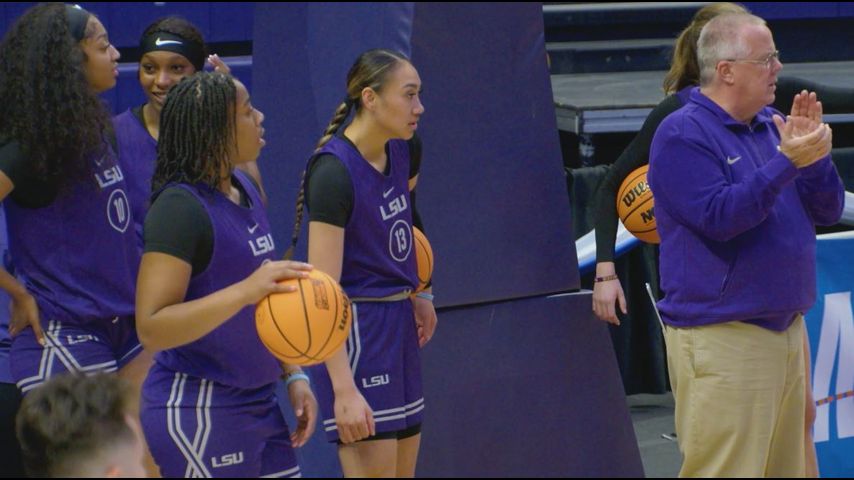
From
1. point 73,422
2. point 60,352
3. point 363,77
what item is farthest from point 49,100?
point 73,422

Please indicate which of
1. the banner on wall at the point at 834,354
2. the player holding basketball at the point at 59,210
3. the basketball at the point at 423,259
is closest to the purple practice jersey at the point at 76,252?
the player holding basketball at the point at 59,210

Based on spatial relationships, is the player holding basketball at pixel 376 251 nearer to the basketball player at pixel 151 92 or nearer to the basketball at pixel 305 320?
the basketball at pixel 305 320

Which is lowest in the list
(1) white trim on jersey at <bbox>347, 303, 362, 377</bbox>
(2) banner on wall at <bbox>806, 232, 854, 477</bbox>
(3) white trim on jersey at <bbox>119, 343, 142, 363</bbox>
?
(2) banner on wall at <bbox>806, 232, 854, 477</bbox>

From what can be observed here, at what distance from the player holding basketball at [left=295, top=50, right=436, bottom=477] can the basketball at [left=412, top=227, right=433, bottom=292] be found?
13 cm

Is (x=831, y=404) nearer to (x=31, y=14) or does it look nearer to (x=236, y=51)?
(x=31, y=14)

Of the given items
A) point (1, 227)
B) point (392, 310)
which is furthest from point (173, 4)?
point (392, 310)

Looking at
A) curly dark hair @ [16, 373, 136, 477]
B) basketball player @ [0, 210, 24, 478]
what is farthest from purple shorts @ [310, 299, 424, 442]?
curly dark hair @ [16, 373, 136, 477]

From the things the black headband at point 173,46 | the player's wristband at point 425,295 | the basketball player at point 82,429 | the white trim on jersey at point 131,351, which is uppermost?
the black headband at point 173,46

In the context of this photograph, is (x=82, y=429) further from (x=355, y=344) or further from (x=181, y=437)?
(x=355, y=344)

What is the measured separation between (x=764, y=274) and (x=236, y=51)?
959 centimetres

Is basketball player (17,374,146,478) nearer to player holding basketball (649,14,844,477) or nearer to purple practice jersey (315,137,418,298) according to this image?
purple practice jersey (315,137,418,298)

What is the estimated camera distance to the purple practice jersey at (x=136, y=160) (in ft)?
14.9

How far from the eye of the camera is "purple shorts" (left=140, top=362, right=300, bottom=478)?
3395 mm

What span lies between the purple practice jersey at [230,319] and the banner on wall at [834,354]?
2807 mm
